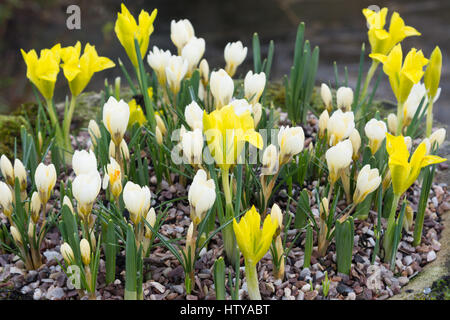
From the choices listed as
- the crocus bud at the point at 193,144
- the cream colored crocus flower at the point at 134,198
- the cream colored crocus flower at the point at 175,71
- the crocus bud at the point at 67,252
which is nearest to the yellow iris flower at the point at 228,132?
the crocus bud at the point at 193,144

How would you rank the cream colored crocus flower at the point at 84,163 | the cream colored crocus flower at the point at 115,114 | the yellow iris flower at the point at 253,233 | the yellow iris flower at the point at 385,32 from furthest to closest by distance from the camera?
1. the yellow iris flower at the point at 385,32
2. the cream colored crocus flower at the point at 115,114
3. the cream colored crocus flower at the point at 84,163
4. the yellow iris flower at the point at 253,233

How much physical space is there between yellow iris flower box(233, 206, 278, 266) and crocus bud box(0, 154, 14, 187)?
0.67 metres

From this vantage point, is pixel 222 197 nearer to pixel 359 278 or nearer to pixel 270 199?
pixel 270 199

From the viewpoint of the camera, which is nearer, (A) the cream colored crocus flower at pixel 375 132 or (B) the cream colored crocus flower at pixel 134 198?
(B) the cream colored crocus flower at pixel 134 198

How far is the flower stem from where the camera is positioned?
1.25 m

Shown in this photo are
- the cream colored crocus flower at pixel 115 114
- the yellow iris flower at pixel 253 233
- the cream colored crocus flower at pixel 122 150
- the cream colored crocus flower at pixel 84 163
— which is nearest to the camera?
the yellow iris flower at pixel 253 233

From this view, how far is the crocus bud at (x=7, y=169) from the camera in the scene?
1.46m

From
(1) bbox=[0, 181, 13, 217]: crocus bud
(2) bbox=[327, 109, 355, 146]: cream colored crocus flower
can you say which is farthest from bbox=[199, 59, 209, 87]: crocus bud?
(1) bbox=[0, 181, 13, 217]: crocus bud

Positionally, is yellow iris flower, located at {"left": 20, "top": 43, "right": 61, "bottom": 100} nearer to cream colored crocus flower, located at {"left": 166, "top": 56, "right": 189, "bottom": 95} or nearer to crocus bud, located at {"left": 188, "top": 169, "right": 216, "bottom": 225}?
cream colored crocus flower, located at {"left": 166, "top": 56, "right": 189, "bottom": 95}

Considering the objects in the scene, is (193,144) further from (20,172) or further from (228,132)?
(20,172)

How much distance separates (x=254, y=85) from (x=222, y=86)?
124mm

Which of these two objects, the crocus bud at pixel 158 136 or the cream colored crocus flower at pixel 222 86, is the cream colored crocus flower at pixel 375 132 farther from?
the crocus bud at pixel 158 136

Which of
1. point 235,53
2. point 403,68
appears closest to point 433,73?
point 403,68

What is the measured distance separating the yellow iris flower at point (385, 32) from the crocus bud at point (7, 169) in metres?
1.10
